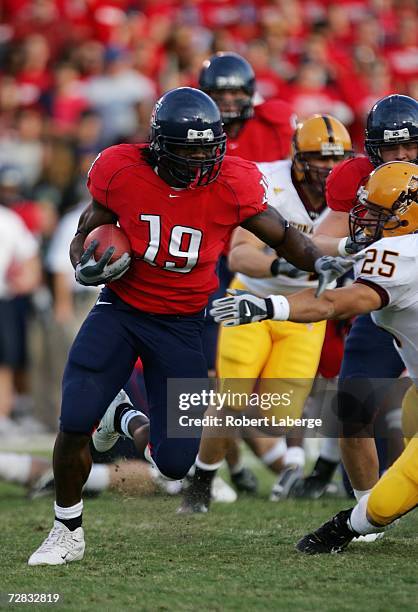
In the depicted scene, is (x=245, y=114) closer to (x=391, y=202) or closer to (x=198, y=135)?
(x=198, y=135)

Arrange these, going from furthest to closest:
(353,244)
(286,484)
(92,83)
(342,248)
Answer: (92,83), (286,484), (342,248), (353,244)

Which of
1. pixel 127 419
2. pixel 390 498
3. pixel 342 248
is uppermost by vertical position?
pixel 342 248

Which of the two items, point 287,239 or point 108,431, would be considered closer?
point 287,239

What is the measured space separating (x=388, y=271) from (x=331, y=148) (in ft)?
4.67

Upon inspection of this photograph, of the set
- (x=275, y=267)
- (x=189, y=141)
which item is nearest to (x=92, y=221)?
(x=189, y=141)

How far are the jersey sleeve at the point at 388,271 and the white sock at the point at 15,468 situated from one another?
7.81ft

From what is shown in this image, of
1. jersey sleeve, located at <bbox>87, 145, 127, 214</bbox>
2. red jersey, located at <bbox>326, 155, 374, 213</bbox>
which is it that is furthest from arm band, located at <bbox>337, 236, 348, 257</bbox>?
jersey sleeve, located at <bbox>87, 145, 127, 214</bbox>

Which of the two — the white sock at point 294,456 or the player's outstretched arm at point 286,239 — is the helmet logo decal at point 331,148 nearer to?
the player's outstretched arm at point 286,239

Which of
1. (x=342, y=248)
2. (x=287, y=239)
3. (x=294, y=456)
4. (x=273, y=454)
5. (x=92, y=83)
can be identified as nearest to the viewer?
(x=287, y=239)


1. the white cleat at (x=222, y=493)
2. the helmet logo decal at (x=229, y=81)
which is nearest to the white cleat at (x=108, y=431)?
the white cleat at (x=222, y=493)

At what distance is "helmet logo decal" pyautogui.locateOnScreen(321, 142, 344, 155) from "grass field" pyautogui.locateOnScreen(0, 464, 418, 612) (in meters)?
1.57

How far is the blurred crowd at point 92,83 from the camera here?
827 cm

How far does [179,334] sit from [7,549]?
100cm

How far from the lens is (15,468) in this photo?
544 centimetres
